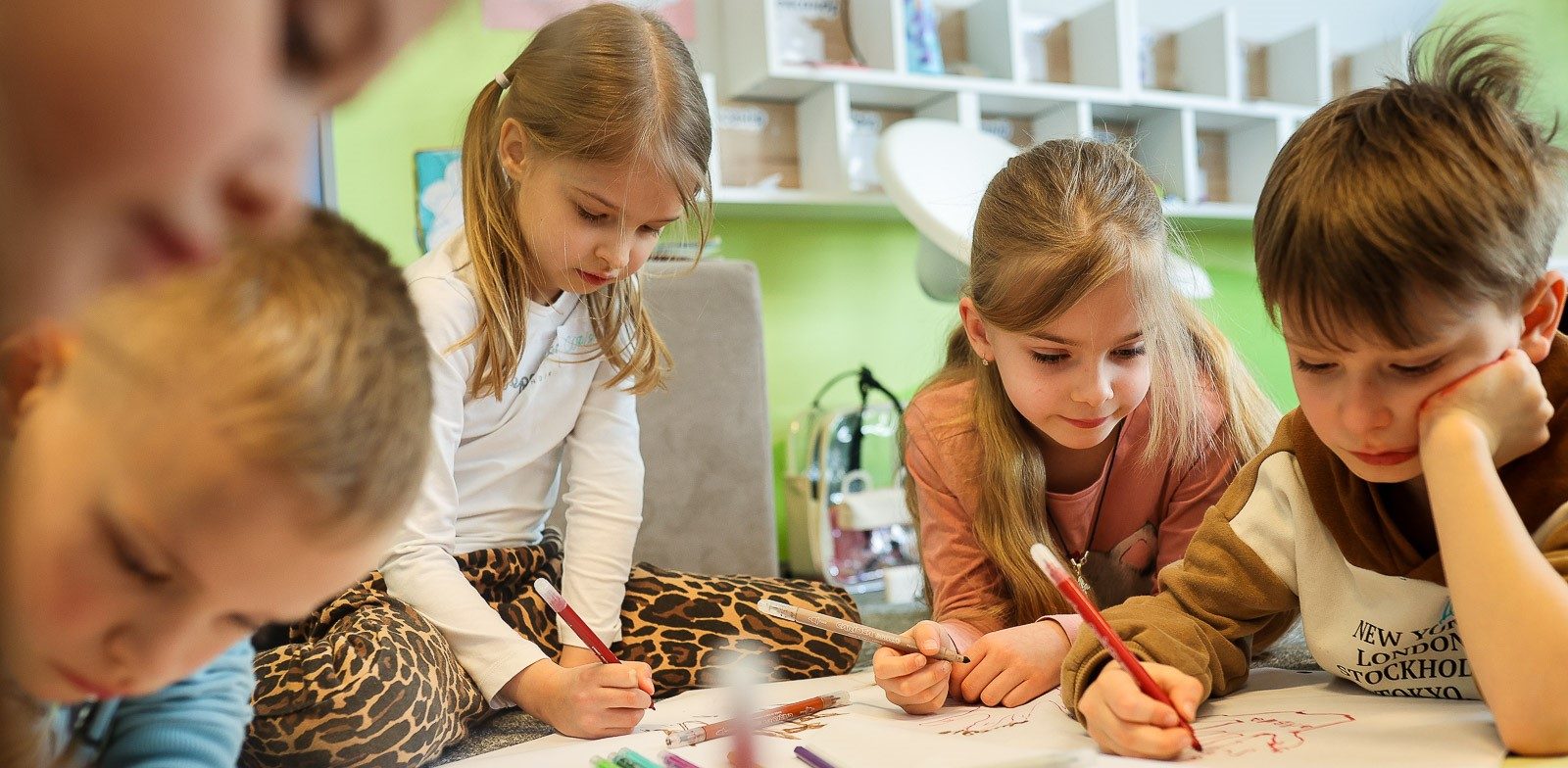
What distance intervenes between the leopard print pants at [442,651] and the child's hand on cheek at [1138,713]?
344mm

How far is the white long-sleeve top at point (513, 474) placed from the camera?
0.97m

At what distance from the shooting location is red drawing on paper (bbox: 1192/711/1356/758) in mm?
666

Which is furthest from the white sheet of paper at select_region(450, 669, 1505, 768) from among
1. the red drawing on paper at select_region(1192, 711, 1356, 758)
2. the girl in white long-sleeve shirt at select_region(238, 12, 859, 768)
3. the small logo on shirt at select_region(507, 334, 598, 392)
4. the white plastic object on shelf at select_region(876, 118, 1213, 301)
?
the white plastic object on shelf at select_region(876, 118, 1213, 301)

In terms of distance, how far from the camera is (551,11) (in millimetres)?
1366

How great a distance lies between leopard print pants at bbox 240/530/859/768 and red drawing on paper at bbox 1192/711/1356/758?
384mm

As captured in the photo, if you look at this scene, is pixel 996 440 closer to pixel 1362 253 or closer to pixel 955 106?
pixel 1362 253

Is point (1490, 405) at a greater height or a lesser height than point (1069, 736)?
→ greater

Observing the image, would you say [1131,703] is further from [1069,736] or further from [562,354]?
[562,354]

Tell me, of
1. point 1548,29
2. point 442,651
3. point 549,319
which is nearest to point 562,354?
point 549,319

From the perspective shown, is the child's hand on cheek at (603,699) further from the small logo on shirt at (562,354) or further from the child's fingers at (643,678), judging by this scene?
the small logo on shirt at (562,354)

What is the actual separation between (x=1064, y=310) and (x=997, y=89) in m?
1.30

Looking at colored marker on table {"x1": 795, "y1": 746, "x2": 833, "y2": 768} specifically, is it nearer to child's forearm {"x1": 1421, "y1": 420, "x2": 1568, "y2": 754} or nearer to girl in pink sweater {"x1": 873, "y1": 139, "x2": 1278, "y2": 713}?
girl in pink sweater {"x1": 873, "y1": 139, "x2": 1278, "y2": 713}

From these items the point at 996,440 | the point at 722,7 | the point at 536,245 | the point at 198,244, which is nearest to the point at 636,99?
the point at 536,245

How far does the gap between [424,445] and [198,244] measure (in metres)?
0.23
